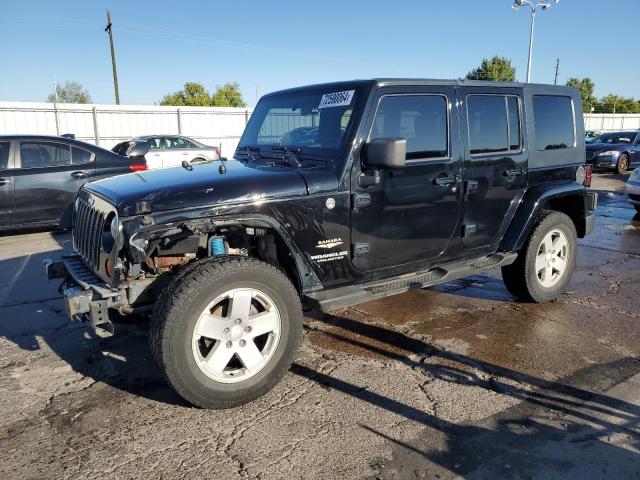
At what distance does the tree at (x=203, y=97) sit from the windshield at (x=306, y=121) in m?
56.6

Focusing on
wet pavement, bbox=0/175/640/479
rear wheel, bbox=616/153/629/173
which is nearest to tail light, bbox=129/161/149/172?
wet pavement, bbox=0/175/640/479

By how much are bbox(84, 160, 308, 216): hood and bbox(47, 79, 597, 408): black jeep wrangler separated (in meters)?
0.01

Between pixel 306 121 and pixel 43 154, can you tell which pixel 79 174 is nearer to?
pixel 43 154

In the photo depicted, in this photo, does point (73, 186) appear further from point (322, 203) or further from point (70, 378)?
point (322, 203)

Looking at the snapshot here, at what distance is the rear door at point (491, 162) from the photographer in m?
4.26

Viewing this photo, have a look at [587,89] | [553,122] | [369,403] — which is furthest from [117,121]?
[587,89]

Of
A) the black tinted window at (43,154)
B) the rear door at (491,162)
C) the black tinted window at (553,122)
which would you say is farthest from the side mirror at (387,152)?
the black tinted window at (43,154)

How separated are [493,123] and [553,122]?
0.94m

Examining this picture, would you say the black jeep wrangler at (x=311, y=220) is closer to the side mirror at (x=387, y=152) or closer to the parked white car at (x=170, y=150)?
the side mirror at (x=387, y=152)

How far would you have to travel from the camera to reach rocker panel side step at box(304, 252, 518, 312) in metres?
3.53

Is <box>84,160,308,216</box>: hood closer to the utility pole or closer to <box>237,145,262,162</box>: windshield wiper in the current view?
A: <box>237,145,262,162</box>: windshield wiper

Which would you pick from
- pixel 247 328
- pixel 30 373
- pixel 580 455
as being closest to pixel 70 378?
pixel 30 373

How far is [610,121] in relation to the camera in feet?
134

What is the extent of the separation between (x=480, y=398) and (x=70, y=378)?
2.81 metres
